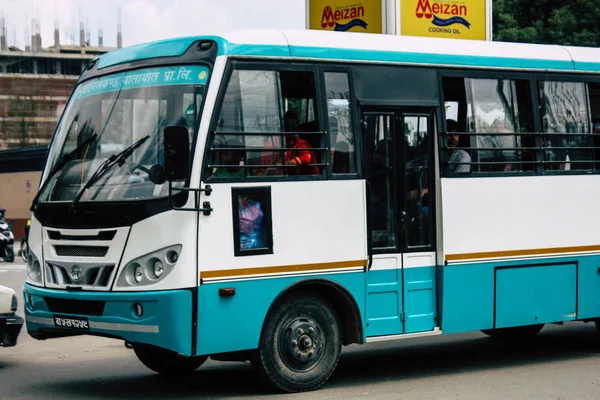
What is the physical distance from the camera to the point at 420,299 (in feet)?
32.2

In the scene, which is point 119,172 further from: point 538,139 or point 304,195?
point 538,139

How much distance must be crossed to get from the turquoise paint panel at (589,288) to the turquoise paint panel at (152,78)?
4.66 m

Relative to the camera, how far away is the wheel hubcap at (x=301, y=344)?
9.01 m

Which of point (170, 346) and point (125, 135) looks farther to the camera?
point (125, 135)

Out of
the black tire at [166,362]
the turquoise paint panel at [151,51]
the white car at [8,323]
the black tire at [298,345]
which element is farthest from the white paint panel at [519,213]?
the white car at [8,323]

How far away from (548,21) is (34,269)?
26.0 metres

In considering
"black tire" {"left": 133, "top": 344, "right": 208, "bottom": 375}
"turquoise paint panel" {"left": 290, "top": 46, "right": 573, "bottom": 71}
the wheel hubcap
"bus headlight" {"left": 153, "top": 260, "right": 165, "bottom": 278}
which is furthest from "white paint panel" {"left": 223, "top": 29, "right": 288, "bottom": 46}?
"black tire" {"left": 133, "top": 344, "right": 208, "bottom": 375}

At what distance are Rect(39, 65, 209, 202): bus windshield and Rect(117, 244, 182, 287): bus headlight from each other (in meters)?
0.47

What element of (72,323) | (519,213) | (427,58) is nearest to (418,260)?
(519,213)

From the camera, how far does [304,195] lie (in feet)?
29.8

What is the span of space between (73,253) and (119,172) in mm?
804

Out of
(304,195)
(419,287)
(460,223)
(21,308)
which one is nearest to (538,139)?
(460,223)

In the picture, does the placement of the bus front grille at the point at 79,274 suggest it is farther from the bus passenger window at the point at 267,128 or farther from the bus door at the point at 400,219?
the bus door at the point at 400,219

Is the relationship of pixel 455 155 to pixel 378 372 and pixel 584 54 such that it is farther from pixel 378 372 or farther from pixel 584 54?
pixel 584 54
